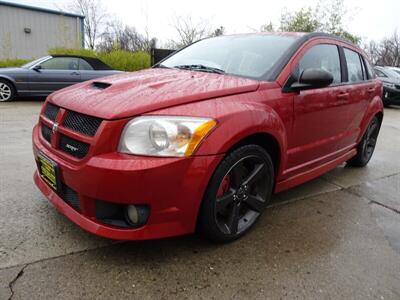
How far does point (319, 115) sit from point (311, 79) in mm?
503

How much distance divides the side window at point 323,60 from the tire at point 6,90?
8191mm

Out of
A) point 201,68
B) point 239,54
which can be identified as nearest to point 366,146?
point 239,54

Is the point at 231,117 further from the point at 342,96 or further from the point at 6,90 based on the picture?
the point at 6,90

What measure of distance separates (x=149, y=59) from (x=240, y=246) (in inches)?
529

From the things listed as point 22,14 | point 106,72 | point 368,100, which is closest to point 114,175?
point 368,100

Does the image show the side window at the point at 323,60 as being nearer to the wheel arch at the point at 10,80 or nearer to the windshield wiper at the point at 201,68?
A: the windshield wiper at the point at 201,68

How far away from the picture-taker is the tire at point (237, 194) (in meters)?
2.26

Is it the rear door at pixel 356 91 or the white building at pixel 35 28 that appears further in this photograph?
the white building at pixel 35 28

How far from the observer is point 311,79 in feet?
8.91

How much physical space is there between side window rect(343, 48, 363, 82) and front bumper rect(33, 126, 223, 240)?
95.8 inches

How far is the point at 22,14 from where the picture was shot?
68.6 feet

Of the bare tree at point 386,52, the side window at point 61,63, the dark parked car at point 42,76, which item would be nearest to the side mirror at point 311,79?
the dark parked car at point 42,76

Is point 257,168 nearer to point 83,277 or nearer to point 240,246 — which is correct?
point 240,246

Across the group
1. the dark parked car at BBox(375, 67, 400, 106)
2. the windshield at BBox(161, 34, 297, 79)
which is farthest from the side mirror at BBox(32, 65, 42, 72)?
the dark parked car at BBox(375, 67, 400, 106)
